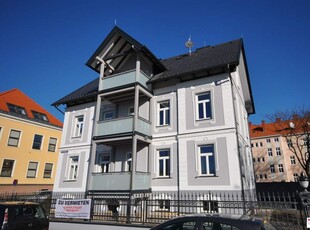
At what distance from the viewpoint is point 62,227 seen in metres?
10.2

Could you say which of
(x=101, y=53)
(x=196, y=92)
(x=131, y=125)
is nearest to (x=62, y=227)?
(x=131, y=125)

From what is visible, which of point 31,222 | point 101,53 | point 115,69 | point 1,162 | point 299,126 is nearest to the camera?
point 31,222

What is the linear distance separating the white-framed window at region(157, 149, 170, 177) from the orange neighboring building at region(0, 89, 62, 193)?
56.2 ft

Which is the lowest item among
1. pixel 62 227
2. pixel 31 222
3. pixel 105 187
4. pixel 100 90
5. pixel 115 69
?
pixel 62 227

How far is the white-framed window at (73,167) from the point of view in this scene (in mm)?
16984

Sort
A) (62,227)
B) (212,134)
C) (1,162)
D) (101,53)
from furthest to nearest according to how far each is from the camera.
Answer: (1,162) < (101,53) < (212,134) < (62,227)

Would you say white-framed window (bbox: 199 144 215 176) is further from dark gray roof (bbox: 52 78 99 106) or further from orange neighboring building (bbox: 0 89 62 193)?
orange neighboring building (bbox: 0 89 62 193)

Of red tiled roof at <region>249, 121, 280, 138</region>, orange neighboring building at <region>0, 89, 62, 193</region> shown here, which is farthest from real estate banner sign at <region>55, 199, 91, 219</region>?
red tiled roof at <region>249, 121, 280, 138</region>

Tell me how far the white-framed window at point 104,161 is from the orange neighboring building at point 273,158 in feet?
133

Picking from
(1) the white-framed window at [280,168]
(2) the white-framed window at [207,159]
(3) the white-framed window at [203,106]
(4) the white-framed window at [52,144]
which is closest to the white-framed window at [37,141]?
Result: (4) the white-framed window at [52,144]

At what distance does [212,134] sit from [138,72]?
6314 millimetres

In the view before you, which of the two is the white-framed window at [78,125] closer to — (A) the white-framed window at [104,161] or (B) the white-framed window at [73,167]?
(B) the white-framed window at [73,167]

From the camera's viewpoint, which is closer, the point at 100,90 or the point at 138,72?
the point at 138,72

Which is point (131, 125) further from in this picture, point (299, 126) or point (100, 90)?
point (299, 126)
